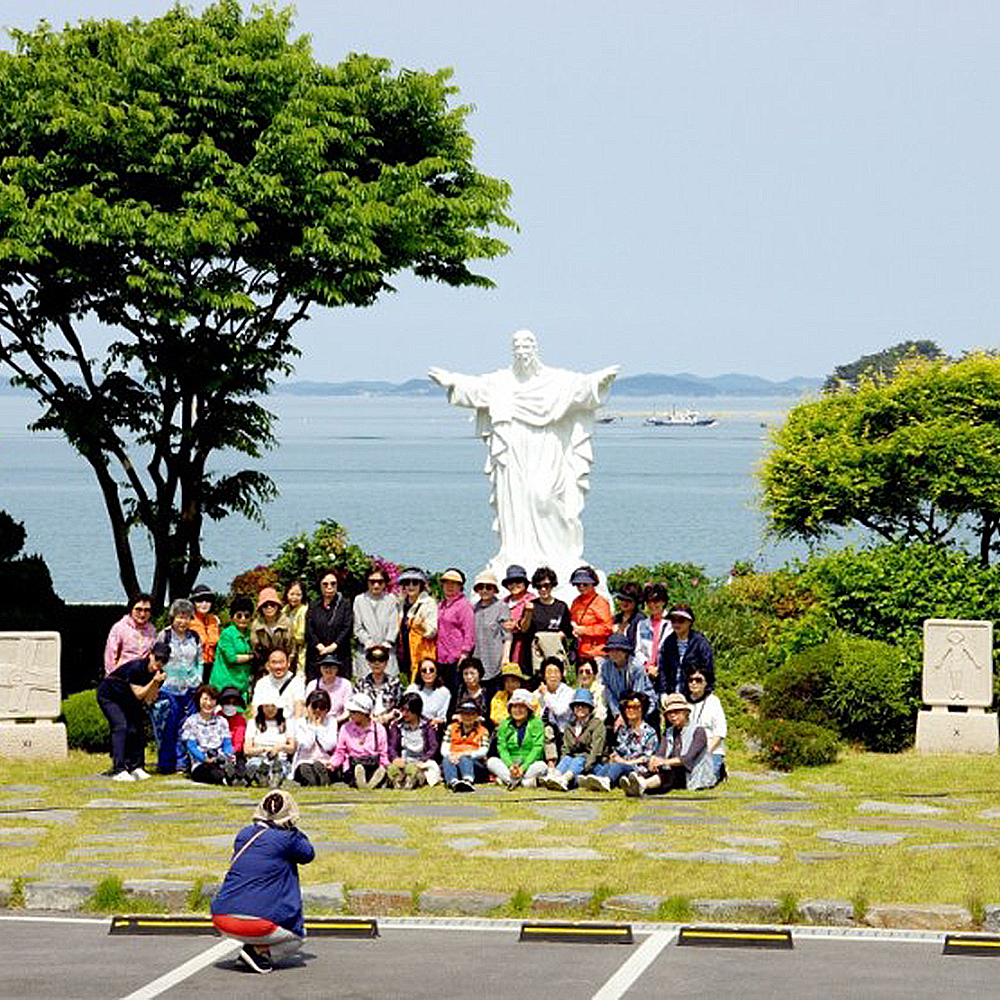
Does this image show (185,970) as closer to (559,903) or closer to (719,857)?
(559,903)

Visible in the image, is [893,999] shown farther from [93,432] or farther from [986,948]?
[93,432]

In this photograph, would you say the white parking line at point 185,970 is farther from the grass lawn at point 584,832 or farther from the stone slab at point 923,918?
the stone slab at point 923,918

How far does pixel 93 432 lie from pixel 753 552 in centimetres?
4905

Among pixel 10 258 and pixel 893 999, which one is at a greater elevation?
pixel 10 258

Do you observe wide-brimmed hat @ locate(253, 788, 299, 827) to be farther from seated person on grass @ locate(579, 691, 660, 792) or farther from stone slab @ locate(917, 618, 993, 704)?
stone slab @ locate(917, 618, 993, 704)

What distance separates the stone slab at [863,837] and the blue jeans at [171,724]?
6248 millimetres

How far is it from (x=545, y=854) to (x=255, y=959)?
3898 mm

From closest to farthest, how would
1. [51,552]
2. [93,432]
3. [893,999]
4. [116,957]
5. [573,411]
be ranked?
[893,999]
[116,957]
[573,411]
[93,432]
[51,552]

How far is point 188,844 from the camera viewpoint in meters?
17.4

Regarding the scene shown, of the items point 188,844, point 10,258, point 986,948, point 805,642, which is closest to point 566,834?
point 188,844

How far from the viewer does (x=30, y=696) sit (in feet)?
73.4

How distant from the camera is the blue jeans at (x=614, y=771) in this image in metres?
20.2

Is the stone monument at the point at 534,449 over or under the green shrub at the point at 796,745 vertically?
over

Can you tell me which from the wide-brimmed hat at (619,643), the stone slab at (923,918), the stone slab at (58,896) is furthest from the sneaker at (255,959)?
the wide-brimmed hat at (619,643)
